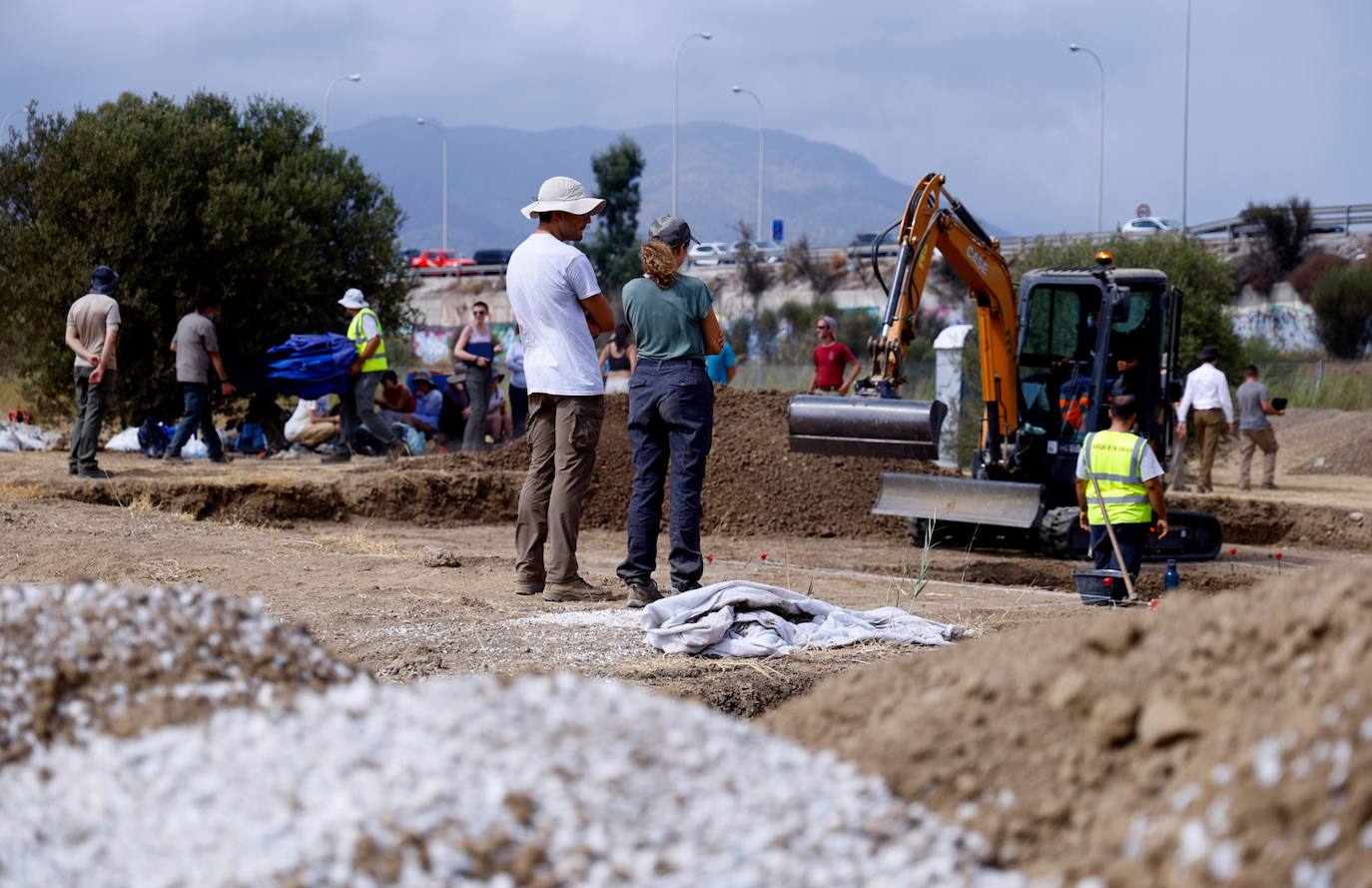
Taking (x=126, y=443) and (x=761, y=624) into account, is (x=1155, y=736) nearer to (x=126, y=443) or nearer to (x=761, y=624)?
(x=761, y=624)

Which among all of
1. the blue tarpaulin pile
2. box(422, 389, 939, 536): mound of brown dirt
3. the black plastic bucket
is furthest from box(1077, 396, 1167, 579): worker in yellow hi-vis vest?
the blue tarpaulin pile

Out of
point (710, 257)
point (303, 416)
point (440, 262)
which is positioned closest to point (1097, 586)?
point (303, 416)

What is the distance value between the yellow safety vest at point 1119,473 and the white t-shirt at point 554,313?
3.35 metres

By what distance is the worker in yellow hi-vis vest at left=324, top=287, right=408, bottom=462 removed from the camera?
1559 centimetres

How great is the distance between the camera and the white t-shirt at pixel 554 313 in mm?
7070

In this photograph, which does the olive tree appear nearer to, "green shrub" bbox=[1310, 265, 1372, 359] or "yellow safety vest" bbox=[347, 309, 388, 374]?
"yellow safety vest" bbox=[347, 309, 388, 374]

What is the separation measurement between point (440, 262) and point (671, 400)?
63.1 m

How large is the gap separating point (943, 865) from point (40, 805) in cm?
175

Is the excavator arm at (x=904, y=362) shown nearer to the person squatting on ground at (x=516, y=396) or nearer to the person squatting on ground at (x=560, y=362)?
the person squatting on ground at (x=560, y=362)

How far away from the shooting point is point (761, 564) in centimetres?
1075

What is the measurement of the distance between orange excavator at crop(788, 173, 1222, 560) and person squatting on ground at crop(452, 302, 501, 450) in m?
5.47

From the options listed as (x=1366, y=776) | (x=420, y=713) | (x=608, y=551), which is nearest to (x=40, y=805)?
(x=420, y=713)

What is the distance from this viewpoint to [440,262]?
2694 inches

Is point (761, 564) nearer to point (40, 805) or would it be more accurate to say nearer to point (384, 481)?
point (384, 481)
